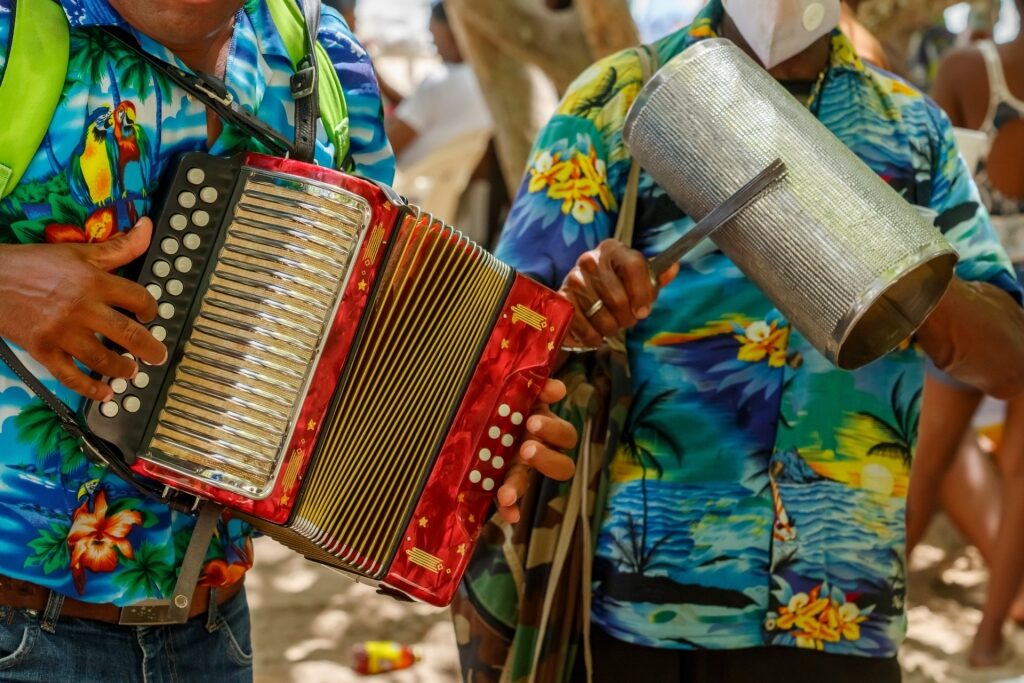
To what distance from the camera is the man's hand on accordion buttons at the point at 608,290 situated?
6.95 ft

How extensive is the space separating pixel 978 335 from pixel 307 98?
4.03ft

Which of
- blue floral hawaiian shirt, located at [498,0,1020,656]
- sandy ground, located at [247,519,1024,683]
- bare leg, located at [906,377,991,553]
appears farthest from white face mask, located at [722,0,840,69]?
sandy ground, located at [247,519,1024,683]

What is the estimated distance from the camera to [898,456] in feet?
7.80

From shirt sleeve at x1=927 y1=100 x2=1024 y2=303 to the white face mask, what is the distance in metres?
0.30

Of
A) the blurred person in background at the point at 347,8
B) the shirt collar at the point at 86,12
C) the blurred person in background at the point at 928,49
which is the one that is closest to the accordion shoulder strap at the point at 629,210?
the shirt collar at the point at 86,12

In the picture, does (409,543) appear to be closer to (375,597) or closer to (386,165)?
(386,165)

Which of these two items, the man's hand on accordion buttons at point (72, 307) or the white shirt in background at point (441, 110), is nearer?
the man's hand on accordion buttons at point (72, 307)

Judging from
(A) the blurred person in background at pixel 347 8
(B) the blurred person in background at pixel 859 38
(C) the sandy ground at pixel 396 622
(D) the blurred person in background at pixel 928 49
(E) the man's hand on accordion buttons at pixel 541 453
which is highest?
(D) the blurred person in background at pixel 928 49

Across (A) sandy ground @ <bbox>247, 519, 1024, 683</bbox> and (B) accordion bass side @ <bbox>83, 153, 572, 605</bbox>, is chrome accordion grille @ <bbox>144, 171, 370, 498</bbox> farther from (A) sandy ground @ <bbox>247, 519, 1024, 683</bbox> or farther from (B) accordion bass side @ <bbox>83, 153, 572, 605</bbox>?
(A) sandy ground @ <bbox>247, 519, 1024, 683</bbox>

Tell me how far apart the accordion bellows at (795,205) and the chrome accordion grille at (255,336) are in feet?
1.83

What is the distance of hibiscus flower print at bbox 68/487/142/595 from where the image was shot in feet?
5.91

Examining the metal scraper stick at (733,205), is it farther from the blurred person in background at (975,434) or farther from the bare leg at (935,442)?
the bare leg at (935,442)

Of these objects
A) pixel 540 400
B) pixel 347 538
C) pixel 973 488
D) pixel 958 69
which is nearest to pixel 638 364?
pixel 540 400

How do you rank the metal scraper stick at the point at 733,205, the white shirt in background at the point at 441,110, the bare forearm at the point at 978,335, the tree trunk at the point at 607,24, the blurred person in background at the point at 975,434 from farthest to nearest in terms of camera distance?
the white shirt in background at the point at 441,110, the blurred person in background at the point at 975,434, the tree trunk at the point at 607,24, the bare forearm at the point at 978,335, the metal scraper stick at the point at 733,205
